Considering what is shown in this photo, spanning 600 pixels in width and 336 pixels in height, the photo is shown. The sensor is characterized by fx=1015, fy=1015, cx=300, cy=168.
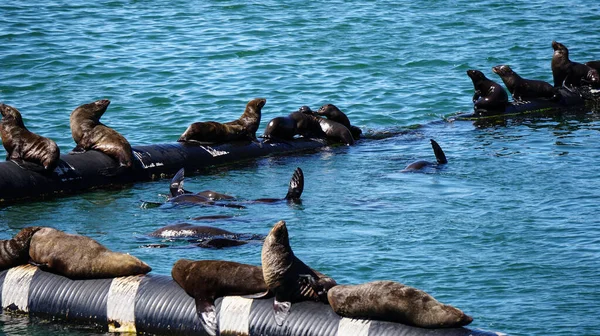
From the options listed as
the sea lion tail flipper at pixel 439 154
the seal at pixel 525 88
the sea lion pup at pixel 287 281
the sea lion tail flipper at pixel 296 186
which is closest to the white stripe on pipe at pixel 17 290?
the sea lion pup at pixel 287 281

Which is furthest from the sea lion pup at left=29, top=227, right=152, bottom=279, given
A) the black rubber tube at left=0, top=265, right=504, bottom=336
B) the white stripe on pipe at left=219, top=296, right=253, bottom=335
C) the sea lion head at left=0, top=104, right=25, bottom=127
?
the sea lion head at left=0, top=104, right=25, bottom=127

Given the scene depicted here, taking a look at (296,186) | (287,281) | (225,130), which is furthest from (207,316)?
(225,130)

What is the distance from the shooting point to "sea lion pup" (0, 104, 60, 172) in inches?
498

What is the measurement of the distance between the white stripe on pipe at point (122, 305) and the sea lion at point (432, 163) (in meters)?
6.15

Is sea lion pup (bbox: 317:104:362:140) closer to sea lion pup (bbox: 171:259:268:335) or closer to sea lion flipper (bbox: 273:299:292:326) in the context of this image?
sea lion pup (bbox: 171:259:268:335)

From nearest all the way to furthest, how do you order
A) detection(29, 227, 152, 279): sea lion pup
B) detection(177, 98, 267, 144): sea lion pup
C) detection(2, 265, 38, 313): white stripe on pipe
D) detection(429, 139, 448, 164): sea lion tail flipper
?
detection(29, 227, 152, 279): sea lion pup → detection(2, 265, 38, 313): white stripe on pipe → detection(429, 139, 448, 164): sea lion tail flipper → detection(177, 98, 267, 144): sea lion pup

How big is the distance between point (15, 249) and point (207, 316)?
2024 millimetres

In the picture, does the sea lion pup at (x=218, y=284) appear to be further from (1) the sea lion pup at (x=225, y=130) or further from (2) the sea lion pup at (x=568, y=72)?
(2) the sea lion pup at (x=568, y=72)

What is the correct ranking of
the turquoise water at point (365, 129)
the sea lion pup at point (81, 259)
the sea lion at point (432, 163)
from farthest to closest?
1. the sea lion at point (432, 163)
2. the turquoise water at point (365, 129)
3. the sea lion pup at point (81, 259)

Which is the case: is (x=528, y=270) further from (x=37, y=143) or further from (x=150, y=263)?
(x=37, y=143)

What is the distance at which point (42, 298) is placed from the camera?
8.53 meters

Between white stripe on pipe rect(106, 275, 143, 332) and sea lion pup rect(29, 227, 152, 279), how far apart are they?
13 cm

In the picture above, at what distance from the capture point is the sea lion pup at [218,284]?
772 cm

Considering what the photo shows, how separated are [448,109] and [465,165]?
5.82 m
